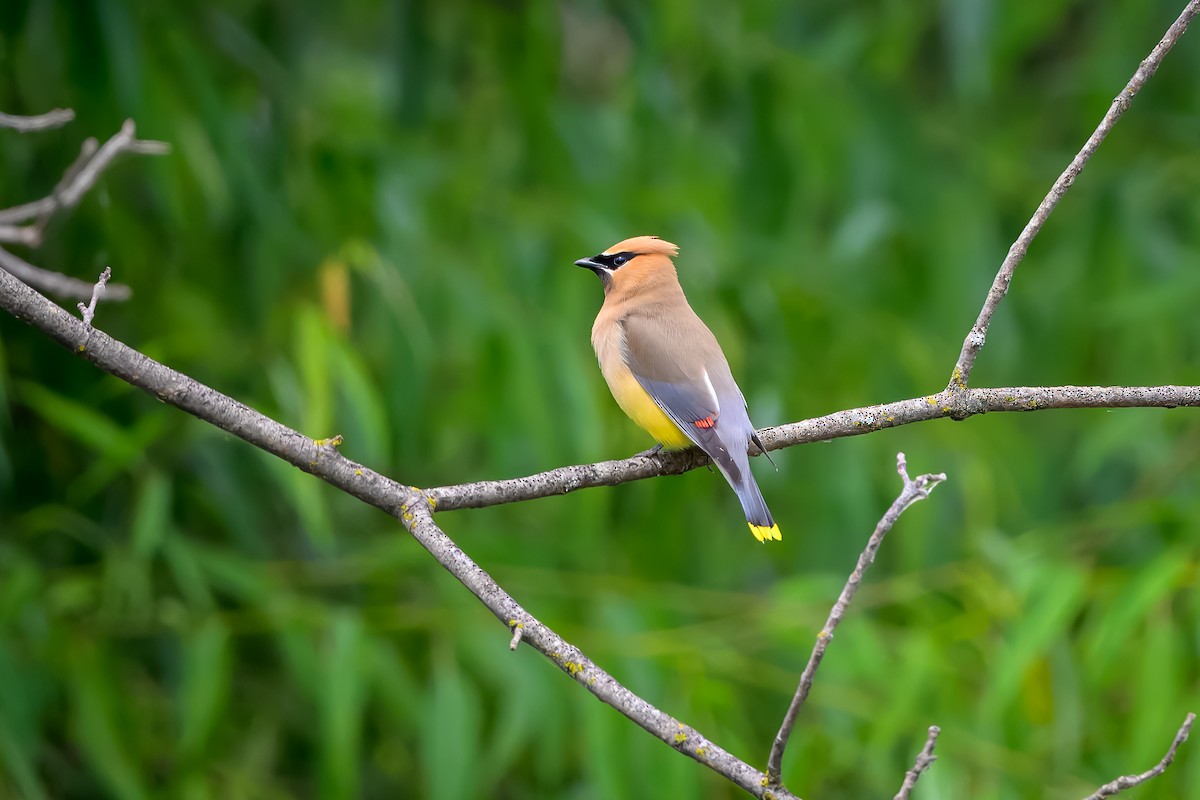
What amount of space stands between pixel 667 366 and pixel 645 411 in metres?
0.20

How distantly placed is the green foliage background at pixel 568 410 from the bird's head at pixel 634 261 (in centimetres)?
24

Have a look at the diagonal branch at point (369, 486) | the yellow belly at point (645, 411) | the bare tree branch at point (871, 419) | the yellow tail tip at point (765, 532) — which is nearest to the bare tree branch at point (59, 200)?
the diagonal branch at point (369, 486)

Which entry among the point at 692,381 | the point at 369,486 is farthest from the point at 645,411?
the point at 369,486

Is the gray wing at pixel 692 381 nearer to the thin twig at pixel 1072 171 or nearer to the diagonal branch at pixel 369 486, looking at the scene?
the thin twig at pixel 1072 171

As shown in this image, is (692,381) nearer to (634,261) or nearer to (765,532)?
(765,532)

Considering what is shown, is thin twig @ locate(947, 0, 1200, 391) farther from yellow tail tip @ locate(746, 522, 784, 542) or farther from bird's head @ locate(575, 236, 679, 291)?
Result: bird's head @ locate(575, 236, 679, 291)

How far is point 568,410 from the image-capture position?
4.58 m

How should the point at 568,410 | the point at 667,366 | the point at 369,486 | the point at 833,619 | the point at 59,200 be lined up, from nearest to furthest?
the point at 833,619 → the point at 369,486 → the point at 59,200 → the point at 667,366 → the point at 568,410

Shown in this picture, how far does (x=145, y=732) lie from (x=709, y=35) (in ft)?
10.5

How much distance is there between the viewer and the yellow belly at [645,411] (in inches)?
150

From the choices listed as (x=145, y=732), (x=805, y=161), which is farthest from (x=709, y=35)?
(x=145, y=732)

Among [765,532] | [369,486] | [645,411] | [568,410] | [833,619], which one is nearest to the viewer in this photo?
[833,619]

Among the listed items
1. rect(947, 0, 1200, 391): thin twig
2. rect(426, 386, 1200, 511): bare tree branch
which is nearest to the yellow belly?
rect(426, 386, 1200, 511): bare tree branch

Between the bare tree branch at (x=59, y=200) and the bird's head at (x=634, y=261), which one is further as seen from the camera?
the bird's head at (x=634, y=261)
